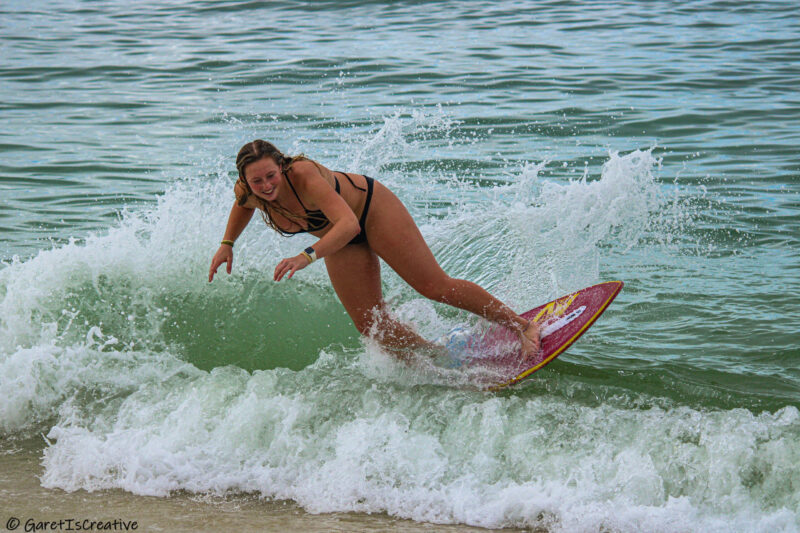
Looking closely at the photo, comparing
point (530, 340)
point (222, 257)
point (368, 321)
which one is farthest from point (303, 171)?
point (530, 340)

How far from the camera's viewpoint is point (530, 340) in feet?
18.1

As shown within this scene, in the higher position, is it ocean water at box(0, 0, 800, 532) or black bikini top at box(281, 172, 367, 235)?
black bikini top at box(281, 172, 367, 235)

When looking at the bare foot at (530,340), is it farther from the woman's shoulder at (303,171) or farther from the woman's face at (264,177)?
the woman's face at (264,177)

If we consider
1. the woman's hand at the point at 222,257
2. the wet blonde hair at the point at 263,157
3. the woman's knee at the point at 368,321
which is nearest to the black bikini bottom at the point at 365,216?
the wet blonde hair at the point at 263,157

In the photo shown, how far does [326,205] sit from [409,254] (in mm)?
701

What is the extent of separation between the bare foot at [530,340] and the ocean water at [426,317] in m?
Answer: 0.20

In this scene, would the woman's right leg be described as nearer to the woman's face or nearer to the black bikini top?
the black bikini top

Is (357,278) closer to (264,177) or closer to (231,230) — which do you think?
(231,230)

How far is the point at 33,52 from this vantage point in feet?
65.1

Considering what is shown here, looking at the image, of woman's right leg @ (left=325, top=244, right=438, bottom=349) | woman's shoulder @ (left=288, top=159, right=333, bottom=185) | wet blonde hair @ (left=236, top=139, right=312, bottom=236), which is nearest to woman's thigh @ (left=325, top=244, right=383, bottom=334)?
woman's right leg @ (left=325, top=244, right=438, bottom=349)

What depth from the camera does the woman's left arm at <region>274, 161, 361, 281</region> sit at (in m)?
4.43

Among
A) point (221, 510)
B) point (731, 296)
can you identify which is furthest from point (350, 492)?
point (731, 296)

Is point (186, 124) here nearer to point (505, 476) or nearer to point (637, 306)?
point (637, 306)

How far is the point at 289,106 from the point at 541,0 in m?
13.6
